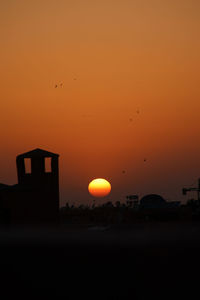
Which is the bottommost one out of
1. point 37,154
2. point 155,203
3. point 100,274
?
point 100,274

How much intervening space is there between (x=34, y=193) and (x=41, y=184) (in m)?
1.11

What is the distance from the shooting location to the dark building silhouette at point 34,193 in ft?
215

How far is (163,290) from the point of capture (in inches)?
506

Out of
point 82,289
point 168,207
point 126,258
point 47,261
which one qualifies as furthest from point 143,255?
point 168,207

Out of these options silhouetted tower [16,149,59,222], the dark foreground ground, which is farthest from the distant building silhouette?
the dark foreground ground

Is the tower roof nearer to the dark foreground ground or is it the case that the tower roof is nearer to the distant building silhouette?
the distant building silhouette

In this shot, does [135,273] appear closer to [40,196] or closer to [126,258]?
[126,258]

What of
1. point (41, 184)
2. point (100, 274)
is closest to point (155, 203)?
point (41, 184)

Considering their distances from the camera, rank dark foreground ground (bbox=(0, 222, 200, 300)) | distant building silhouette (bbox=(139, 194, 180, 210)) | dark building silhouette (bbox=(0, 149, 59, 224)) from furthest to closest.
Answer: distant building silhouette (bbox=(139, 194, 180, 210)) → dark building silhouette (bbox=(0, 149, 59, 224)) → dark foreground ground (bbox=(0, 222, 200, 300))

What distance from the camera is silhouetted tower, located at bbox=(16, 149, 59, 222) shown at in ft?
215

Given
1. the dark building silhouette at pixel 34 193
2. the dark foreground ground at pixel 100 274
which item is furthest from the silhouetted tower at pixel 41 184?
the dark foreground ground at pixel 100 274

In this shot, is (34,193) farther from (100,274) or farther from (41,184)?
(100,274)

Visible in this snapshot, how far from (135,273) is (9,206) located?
50719 mm

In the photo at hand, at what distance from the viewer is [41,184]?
65.7 meters
